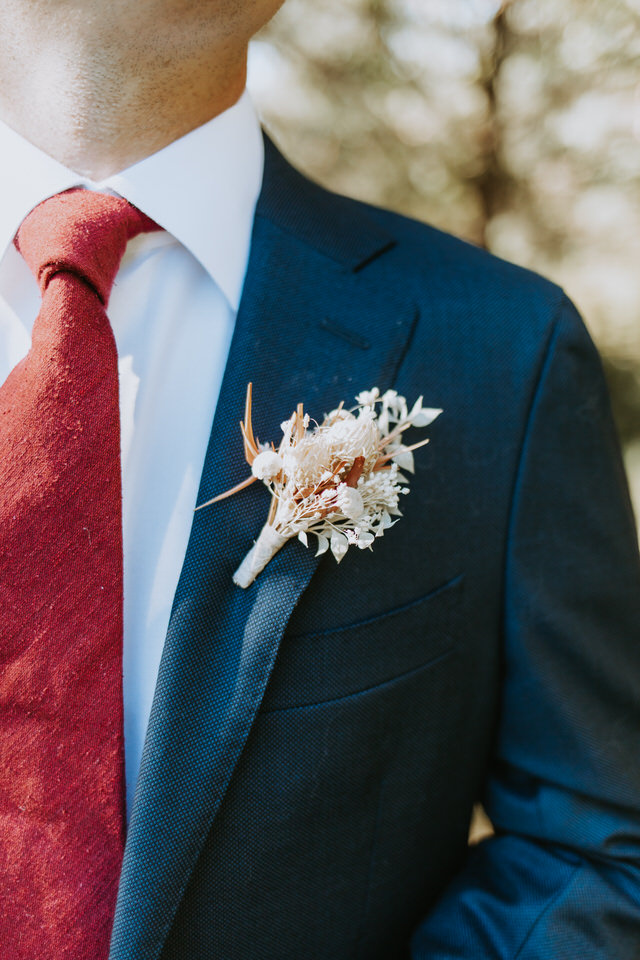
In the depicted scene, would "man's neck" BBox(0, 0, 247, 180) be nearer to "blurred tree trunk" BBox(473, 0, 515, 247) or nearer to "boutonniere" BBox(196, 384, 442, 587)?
"boutonniere" BBox(196, 384, 442, 587)

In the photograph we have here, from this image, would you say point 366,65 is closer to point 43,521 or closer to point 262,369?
point 262,369

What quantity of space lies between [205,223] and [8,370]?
13.7 inches

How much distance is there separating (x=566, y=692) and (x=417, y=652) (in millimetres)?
248

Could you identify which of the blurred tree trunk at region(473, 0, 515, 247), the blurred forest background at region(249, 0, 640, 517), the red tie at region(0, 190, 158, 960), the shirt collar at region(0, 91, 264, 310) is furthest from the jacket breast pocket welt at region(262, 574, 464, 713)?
the blurred tree trunk at region(473, 0, 515, 247)

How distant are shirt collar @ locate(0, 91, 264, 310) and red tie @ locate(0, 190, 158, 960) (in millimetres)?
243

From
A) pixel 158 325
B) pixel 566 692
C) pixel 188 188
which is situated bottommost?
pixel 566 692

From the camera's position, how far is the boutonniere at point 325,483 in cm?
90

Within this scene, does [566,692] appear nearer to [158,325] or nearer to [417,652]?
[417,652]

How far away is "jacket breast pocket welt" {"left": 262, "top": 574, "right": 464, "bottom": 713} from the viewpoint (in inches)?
40.1

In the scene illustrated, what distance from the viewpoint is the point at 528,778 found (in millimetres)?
1255

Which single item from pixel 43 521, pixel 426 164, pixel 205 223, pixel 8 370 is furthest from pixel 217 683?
pixel 426 164

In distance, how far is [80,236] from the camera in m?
0.99

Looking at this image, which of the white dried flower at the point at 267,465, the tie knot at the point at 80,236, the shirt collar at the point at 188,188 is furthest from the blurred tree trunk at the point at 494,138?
the white dried flower at the point at 267,465

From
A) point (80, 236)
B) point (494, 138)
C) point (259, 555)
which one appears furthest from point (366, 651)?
point (494, 138)
